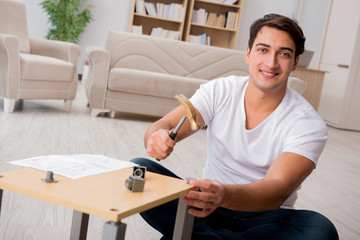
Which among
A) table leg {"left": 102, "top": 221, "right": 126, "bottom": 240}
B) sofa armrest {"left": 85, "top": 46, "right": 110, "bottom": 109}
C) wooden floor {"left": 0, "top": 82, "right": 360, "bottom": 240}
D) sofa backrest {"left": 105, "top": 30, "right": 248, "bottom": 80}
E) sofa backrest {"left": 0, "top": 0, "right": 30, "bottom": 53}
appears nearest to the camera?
table leg {"left": 102, "top": 221, "right": 126, "bottom": 240}

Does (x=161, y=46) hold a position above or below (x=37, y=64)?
above

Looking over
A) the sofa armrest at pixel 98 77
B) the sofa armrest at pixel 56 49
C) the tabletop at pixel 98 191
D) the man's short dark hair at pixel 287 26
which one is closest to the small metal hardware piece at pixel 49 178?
the tabletop at pixel 98 191

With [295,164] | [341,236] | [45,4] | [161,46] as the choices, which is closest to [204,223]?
[295,164]

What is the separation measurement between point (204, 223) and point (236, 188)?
1.03 feet

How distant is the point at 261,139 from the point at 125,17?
20.0ft

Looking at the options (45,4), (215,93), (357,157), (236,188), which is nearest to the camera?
(236,188)

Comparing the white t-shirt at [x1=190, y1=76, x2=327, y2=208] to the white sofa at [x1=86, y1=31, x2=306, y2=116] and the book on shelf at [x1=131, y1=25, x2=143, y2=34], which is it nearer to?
the white sofa at [x1=86, y1=31, x2=306, y2=116]

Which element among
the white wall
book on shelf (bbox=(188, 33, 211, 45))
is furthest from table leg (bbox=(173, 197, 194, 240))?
the white wall

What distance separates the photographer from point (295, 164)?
1.21m

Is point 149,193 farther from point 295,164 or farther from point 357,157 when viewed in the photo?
point 357,157

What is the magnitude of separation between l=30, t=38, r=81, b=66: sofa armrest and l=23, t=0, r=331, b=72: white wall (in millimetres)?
2609

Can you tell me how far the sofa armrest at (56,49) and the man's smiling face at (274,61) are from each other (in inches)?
126

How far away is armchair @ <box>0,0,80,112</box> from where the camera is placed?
3.69 metres

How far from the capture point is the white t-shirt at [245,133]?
51.9 inches
